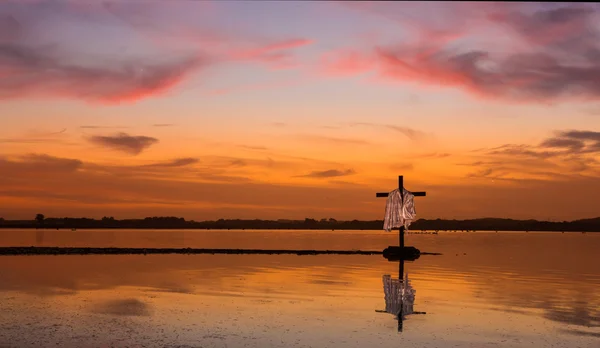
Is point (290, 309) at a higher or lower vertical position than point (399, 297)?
lower

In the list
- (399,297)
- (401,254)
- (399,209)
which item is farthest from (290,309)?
(401,254)

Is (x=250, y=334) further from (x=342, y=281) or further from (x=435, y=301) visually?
(x=342, y=281)

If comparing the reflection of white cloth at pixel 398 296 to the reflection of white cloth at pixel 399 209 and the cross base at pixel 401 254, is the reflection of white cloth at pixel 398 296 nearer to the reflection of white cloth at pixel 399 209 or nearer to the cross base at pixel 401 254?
the reflection of white cloth at pixel 399 209

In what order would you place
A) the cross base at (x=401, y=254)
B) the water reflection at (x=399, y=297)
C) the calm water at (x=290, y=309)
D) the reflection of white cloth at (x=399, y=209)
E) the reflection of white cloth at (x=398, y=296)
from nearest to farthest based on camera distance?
1. the calm water at (x=290, y=309)
2. the water reflection at (x=399, y=297)
3. the reflection of white cloth at (x=398, y=296)
4. the reflection of white cloth at (x=399, y=209)
5. the cross base at (x=401, y=254)

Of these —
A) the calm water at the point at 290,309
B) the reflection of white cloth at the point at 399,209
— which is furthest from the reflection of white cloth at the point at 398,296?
the reflection of white cloth at the point at 399,209

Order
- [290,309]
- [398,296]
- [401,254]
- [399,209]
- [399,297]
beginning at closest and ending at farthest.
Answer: [290,309] → [399,297] → [398,296] → [399,209] → [401,254]

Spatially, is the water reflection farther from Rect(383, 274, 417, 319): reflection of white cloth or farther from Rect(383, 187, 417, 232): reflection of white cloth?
Rect(383, 187, 417, 232): reflection of white cloth

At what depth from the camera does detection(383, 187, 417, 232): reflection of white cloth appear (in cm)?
7994

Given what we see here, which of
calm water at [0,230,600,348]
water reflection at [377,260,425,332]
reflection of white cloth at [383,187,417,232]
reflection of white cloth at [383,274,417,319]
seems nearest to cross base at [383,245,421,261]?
reflection of white cloth at [383,187,417,232]

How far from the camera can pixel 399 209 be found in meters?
80.8

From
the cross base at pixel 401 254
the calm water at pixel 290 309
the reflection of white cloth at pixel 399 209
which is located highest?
the reflection of white cloth at pixel 399 209

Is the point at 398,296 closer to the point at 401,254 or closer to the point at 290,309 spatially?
the point at 290,309

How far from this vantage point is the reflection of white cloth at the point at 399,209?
79.9 m

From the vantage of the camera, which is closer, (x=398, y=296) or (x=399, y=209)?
(x=398, y=296)
